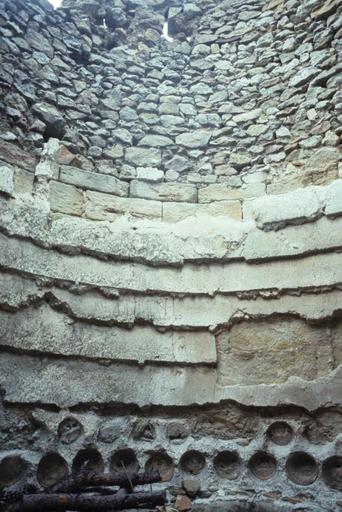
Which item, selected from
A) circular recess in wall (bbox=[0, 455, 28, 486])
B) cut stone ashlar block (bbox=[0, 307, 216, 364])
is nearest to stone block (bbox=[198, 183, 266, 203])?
cut stone ashlar block (bbox=[0, 307, 216, 364])

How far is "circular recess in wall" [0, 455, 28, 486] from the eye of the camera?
121 inches

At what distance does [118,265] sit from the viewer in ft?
12.6

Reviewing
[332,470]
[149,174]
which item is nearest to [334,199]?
[149,174]

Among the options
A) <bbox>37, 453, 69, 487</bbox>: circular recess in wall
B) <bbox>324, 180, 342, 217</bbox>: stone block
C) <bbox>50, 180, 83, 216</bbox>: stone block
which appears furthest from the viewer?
<bbox>50, 180, 83, 216</bbox>: stone block

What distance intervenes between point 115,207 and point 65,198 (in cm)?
40

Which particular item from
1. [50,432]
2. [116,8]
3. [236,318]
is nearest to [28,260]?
[50,432]

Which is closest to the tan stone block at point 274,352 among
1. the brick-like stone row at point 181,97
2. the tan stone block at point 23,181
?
the brick-like stone row at point 181,97

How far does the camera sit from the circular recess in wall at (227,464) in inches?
134

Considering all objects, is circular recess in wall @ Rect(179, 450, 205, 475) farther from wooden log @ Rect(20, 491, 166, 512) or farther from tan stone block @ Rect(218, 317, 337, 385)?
tan stone block @ Rect(218, 317, 337, 385)

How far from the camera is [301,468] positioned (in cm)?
337

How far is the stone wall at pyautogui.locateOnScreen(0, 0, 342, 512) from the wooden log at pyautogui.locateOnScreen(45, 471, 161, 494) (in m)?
0.12

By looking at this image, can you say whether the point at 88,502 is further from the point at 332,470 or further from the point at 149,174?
the point at 149,174

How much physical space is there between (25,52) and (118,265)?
212 centimetres

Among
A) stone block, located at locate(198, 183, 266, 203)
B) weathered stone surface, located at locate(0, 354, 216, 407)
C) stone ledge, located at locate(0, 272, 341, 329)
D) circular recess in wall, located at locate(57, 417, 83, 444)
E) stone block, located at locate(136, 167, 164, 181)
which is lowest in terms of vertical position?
circular recess in wall, located at locate(57, 417, 83, 444)
